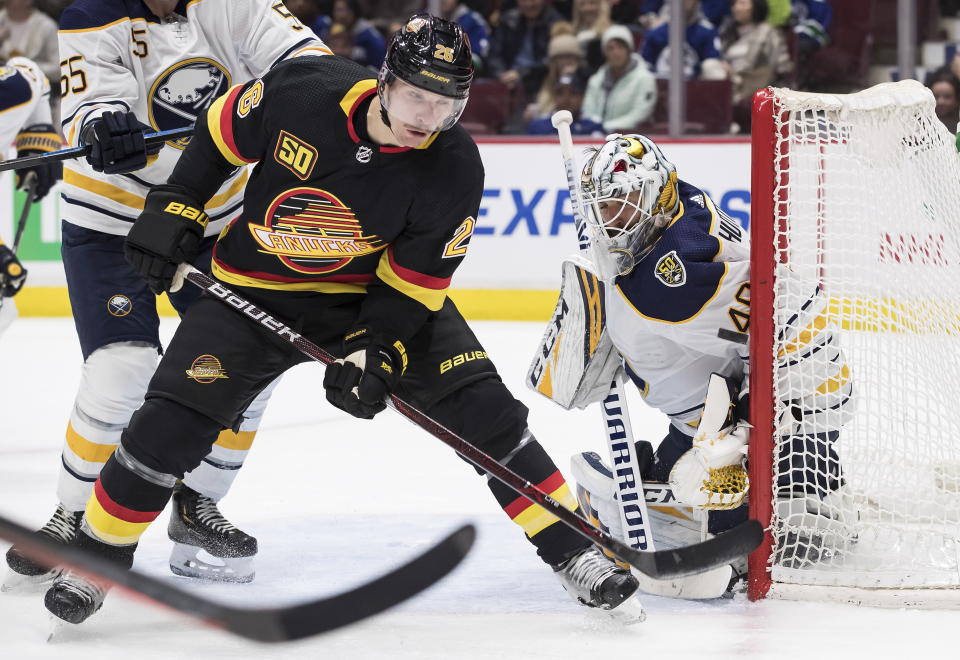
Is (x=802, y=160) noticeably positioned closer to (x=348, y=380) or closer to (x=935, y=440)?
(x=935, y=440)

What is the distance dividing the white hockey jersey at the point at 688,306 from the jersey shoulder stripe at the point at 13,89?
2076 mm

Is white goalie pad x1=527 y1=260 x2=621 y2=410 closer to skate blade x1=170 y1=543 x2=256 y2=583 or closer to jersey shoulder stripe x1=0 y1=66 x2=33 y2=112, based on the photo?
skate blade x1=170 y1=543 x2=256 y2=583

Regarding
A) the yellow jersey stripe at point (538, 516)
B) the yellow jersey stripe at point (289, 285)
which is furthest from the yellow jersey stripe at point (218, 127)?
the yellow jersey stripe at point (538, 516)

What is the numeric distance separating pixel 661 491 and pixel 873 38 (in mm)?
3850

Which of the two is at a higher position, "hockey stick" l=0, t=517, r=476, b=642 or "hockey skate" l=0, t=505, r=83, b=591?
"hockey stick" l=0, t=517, r=476, b=642

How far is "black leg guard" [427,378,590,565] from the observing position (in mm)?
2309

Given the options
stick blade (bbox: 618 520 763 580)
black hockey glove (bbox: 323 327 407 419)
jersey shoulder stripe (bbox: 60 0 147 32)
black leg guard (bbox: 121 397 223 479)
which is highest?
jersey shoulder stripe (bbox: 60 0 147 32)

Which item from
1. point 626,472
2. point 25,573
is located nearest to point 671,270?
point 626,472

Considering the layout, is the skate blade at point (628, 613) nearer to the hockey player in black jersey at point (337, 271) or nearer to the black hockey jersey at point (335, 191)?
the hockey player in black jersey at point (337, 271)

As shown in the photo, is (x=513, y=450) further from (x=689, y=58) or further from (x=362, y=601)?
(x=689, y=58)

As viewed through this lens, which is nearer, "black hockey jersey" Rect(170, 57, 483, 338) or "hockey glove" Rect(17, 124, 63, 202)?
"black hockey jersey" Rect(170, 57, 483, 338)

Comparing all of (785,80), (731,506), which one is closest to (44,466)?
(731,506)

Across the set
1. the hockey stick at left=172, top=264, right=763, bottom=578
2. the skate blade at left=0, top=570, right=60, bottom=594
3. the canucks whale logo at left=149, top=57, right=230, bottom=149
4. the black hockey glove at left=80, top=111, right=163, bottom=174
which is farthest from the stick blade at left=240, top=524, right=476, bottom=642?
the canucks whale logo at left=149, top=57, right=230, bottom=149

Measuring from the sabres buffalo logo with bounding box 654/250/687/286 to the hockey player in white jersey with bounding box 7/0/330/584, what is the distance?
2.61 feet
